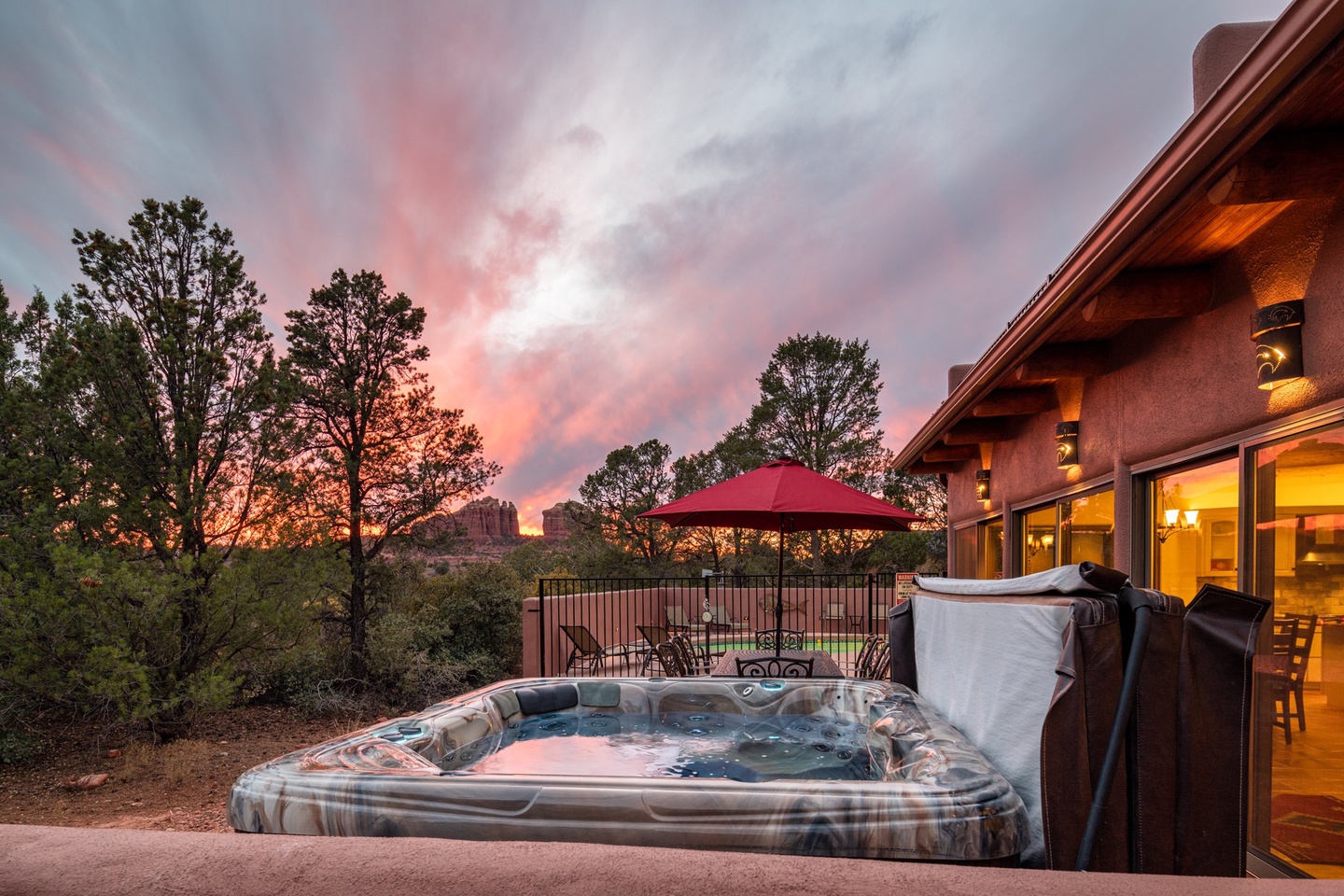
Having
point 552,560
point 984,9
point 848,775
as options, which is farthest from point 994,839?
point 552,560

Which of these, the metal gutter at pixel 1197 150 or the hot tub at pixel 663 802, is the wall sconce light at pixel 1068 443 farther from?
the hot tub at pixel 663 802

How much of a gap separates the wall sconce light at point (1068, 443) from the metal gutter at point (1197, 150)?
1322 millimetres

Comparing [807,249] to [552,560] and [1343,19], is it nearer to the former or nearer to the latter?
[1343,19]

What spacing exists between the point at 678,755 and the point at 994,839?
88.6 inches

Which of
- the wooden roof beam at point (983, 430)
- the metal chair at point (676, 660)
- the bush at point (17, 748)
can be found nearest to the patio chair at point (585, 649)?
the metal chair at point (676, 660)

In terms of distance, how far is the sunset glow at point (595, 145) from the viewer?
24.0 ft

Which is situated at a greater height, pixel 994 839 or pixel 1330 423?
pixel 1330 423

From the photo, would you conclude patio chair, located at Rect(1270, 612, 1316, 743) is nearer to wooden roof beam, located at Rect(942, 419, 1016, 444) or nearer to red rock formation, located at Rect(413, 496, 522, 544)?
wooden roof beam, located at Rect(942, 419, 1016, 444)

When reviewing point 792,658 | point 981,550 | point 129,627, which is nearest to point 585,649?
point 792,658

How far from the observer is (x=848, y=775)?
3393mm

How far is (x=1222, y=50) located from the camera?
3004 mm

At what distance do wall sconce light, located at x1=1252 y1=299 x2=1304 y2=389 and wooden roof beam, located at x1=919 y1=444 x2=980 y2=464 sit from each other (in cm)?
530

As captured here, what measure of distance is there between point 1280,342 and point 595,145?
29.5 feet

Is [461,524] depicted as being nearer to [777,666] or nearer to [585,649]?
[585,649]
